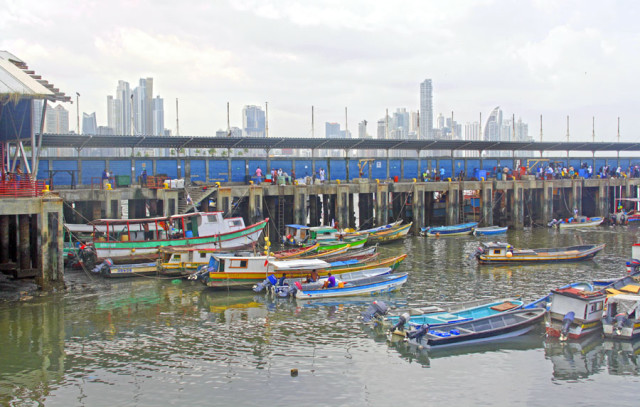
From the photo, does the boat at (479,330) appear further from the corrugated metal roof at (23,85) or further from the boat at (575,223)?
the boat at (575,223)

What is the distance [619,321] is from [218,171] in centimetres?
3710

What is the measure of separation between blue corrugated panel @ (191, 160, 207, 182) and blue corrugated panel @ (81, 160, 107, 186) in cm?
740

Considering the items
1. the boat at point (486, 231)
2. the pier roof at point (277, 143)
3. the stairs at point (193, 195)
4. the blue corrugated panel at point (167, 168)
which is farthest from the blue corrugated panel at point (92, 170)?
the boat at point (486, 231)

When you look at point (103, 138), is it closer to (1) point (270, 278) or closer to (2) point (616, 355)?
(1) point (270, 278)

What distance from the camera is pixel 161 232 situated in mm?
39438

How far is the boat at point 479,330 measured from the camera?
22156 millimetres

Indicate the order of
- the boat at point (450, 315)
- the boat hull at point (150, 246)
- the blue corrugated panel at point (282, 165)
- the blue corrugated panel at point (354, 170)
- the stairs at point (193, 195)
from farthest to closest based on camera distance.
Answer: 1. the blue corrugated panel at point (354, 170)
2. the blue corrugated panel at point (282, 165)
3. the stairs at point (193, 195)
4. the boat hull at point (150, 246)
5. the boat at point (450, 315)

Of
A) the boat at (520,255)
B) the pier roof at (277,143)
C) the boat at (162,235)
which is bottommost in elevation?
the boat at (520,255)

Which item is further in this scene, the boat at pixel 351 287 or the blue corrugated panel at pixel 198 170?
the blue corrugated panel at pixel 198 170

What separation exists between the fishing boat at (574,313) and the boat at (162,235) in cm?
2123

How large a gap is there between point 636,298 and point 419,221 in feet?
105

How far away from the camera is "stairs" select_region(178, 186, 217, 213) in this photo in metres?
44.2

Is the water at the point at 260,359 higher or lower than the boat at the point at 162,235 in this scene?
lower

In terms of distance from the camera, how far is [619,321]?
23.1m
